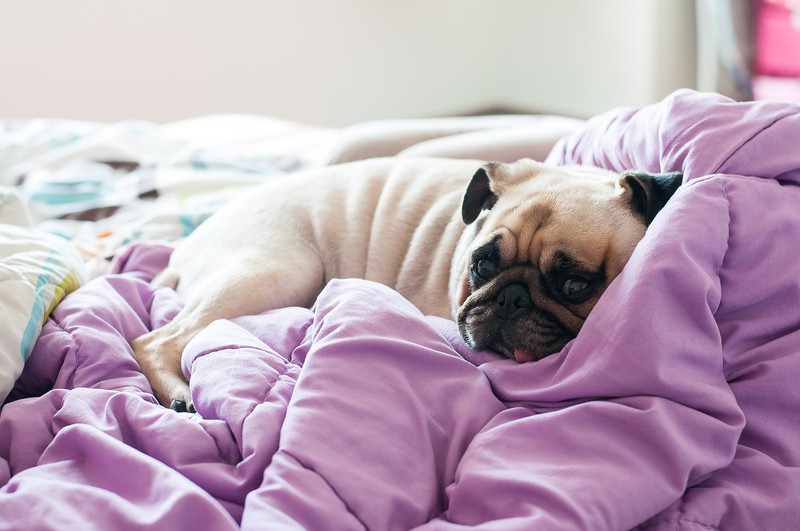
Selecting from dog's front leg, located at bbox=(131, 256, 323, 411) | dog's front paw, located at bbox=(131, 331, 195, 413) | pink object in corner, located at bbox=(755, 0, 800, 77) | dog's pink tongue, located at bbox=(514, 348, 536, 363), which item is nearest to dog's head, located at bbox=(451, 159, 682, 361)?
dog's pink tongue, located at bbox=(514, 348, 536, 363)

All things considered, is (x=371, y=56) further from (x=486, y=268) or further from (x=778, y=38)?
(x=486, y=268)

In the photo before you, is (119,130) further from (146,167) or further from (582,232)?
(582,232)

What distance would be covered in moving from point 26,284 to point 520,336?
1010 millimetres

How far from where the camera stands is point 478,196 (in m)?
1.86

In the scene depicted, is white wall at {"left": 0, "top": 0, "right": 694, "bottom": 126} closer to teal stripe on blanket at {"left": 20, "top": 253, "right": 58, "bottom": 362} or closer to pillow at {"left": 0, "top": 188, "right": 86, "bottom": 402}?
pillow at {"left": 0, "top": 188, "right": 86, "bottom": 402}

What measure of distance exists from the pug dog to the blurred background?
3.08 m

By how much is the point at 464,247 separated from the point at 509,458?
2.50ft

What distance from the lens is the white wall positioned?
4825 mm

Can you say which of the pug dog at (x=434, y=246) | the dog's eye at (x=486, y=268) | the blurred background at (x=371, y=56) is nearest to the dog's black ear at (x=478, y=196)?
the pug dog at (x=434, y=246)

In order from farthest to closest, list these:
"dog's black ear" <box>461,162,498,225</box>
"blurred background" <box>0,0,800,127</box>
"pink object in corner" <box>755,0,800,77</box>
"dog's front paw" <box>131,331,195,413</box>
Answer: "blurred background" <box>0,0,800,127</box> → "pink object in corner" <box>755,0,800,77</box> → "dog's black ear" <box>461,162,498,225</box> → "dog's front paw" <box>131,331,195,413</box>

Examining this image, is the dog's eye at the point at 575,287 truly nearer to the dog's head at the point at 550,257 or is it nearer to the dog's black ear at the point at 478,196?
the dog's head at the point at 550,257

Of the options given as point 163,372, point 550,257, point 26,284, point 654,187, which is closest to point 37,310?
point 26,284

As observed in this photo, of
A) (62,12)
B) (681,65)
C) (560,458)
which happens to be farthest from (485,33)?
(560,458)

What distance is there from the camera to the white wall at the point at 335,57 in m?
4.83
